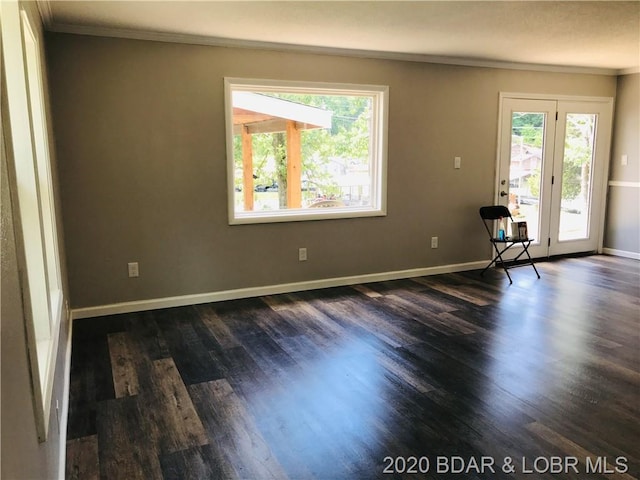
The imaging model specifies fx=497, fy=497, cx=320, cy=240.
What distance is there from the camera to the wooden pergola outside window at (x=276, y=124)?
440cm

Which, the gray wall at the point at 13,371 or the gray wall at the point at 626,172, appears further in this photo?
the gray wall at the point at 626,172

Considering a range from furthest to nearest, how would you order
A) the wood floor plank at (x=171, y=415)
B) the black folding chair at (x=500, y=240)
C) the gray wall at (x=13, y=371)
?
the black folding chair at (x=500, y=240) → the wood floor plank at (x=171, y=415) → the gray wall at (x=13, y=371)

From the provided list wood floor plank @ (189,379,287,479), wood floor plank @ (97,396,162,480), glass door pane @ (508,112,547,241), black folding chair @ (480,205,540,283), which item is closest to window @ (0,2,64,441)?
wood floor plank @ (97,396,162,480)

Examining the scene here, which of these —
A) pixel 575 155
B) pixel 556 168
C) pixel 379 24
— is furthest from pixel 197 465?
pixel 575 155

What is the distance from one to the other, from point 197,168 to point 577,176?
464 centimetres

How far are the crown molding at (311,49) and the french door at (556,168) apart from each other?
336 millimetres

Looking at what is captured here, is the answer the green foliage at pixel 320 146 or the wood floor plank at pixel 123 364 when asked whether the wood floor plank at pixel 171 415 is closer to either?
the wood floor plank at pixel 123 364

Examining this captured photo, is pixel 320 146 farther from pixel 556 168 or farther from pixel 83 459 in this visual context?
pixel 83 459

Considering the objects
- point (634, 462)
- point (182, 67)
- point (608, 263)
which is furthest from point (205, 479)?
point (608, 263)

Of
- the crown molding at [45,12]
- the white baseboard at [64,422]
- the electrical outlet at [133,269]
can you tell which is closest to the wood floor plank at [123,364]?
the white baseboard at [64,422]

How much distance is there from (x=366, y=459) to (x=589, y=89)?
5520 mm

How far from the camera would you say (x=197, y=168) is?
13.7 ft

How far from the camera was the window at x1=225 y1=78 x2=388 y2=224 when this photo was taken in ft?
14.5

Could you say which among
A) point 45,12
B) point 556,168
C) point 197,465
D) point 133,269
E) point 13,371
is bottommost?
point 197,465
